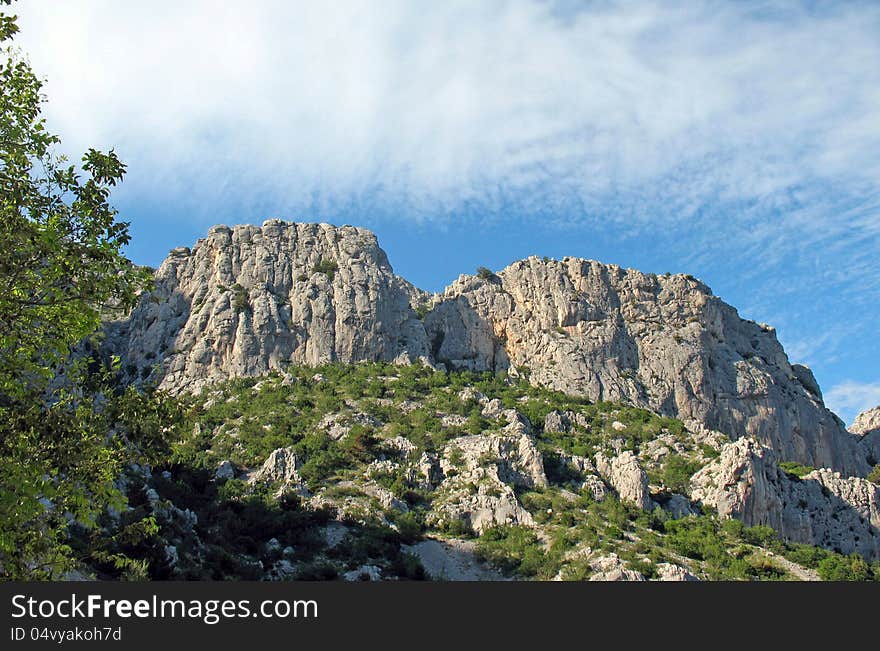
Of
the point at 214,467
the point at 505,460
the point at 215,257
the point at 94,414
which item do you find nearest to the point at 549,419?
the point at 505,460

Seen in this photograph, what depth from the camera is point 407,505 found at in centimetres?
5272

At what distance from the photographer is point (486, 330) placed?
281 feet

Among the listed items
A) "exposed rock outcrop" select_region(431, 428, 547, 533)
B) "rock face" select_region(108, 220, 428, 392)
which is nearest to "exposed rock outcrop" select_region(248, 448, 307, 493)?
"exposed rock outcrop" select_region(431, 428, 547, 533)

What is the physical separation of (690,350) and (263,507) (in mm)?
50645

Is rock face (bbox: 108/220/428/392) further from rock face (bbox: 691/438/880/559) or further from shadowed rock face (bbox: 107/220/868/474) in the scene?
rock face (bbox: 691/438/880/559)

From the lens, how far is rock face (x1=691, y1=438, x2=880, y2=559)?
5453 centimetres

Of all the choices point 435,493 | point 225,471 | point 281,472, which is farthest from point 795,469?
point 225,471

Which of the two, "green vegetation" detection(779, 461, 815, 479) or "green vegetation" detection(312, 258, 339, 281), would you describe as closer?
"green vegetation" detection(779, 461, 815, 479)

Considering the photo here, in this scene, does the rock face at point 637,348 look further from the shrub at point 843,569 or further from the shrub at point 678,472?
the shrub at point 843,569

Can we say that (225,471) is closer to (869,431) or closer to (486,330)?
(486,330)

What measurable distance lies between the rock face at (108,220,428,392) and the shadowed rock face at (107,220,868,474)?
15 cm

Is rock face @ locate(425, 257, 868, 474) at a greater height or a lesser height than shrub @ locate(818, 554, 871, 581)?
greater

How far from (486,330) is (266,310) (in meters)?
24.4

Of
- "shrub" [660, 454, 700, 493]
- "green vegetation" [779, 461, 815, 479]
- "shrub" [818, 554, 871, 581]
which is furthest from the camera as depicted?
"green vegetation" [779, 461, 815, 479]
